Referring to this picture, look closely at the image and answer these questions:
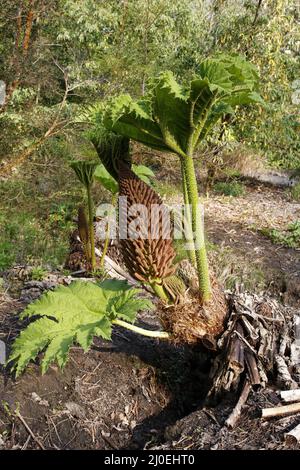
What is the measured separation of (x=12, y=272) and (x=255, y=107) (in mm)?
5377

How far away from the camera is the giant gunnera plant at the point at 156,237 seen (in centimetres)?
207

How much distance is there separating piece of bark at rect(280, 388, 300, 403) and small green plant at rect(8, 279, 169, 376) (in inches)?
23.6

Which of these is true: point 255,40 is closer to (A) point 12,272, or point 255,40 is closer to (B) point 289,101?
(B) point 289,101

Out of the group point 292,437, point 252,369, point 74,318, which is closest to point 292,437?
point 292,437

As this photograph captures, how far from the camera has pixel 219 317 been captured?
2.55m

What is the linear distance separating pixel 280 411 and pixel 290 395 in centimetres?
10

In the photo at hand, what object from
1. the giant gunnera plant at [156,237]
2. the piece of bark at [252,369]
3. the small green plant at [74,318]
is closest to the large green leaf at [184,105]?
the giant gunnera plant at [156,237]

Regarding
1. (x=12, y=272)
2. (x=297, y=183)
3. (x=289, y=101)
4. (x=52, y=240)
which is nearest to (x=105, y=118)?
(x=12, y=272)

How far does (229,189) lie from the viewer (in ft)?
27.3

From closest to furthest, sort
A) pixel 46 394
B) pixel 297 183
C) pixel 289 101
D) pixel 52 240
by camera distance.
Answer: pixel 46 394, pixel 52 240, pixel 289 101, pixel 297 183

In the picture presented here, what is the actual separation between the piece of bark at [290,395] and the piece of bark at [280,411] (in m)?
0.05

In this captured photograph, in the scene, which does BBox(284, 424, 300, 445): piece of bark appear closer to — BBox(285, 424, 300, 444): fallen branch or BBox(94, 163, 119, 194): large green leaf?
BBox(285, 424, 300, 444): fallen branch

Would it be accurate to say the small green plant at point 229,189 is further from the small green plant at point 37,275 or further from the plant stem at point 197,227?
the plant stem at point 197,227

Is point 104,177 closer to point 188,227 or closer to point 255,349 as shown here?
point 188,227
